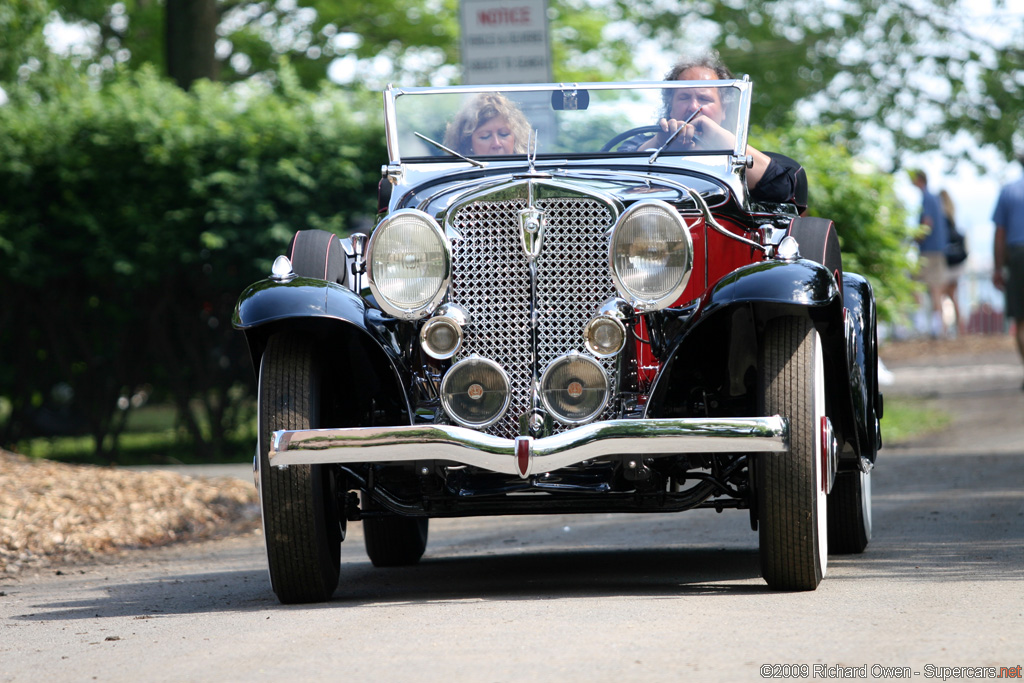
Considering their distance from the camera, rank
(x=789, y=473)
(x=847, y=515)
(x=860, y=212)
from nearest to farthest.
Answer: (x=789, y=473)
(x=847, y=515)
(x=860, y=212)

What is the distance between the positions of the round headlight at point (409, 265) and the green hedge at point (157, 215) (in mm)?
5626

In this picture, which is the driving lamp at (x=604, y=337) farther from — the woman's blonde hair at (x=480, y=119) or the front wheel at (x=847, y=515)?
the front wheel at (x=847, y=515)

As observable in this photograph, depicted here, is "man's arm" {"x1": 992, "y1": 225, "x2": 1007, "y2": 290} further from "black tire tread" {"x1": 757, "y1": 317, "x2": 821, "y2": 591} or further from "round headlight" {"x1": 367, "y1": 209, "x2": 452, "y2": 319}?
"round headlight" {"x1": 367, "y1": 209, "x2": 452, "y2": 319}

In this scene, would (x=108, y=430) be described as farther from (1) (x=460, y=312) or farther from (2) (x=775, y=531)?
(2) (x=775, y=531)

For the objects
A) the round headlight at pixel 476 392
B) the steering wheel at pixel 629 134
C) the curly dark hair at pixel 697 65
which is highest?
the curly dark hair at pixel 697 65

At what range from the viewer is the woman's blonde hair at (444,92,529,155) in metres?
5.71

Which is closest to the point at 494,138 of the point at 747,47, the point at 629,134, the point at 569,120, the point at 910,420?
the point at 569,120

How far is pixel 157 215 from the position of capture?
420 inches

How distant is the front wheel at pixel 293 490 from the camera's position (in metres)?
4.61

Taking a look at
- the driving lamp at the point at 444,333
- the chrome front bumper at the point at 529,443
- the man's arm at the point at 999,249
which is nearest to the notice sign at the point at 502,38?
the driving lamp at the point at 444,333

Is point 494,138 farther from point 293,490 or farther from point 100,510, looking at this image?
point 100,510

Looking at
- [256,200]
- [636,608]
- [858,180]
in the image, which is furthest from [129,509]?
[858,180]

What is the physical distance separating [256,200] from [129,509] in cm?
341

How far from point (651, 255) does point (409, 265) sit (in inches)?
33.1
